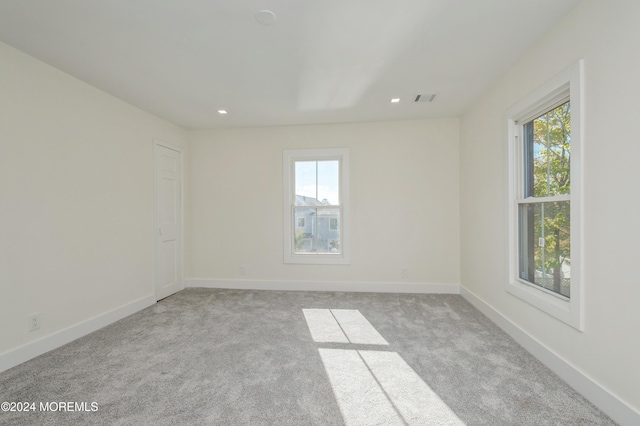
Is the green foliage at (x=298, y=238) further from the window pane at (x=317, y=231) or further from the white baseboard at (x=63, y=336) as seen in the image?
the white baseboard at (x=63, y=336)

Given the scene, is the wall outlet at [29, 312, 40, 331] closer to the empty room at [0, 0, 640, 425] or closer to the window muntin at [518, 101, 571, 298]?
the empty room at [0, 0, 640, 425]

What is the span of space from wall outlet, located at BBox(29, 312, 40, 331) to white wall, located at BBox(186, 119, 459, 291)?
6.96ft

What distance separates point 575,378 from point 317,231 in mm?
3140

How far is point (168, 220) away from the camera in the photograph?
→ 3967 millimetres

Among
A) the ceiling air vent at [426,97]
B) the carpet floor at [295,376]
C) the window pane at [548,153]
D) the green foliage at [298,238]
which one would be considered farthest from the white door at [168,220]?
the window pane at [548,153]

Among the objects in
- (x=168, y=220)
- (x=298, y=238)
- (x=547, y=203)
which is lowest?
(x=298, y=238)

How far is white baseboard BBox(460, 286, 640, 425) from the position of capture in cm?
148

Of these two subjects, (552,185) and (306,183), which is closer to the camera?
(552,185)

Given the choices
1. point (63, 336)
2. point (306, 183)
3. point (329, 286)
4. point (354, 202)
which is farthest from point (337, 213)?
point (63, 336)

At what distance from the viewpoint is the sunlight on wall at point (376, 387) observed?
5.17 feet

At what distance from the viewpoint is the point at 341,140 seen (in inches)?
163

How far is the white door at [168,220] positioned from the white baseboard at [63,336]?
545mm

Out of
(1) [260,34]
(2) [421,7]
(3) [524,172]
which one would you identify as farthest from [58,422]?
(3) [524,172]

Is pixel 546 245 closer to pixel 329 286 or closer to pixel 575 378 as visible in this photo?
pixel 575 378
